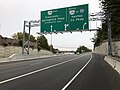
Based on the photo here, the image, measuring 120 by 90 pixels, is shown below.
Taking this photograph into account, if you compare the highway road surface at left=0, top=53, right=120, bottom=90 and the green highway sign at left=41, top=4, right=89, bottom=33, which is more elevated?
the green highway sign at left=41, top=4, right=89, bottom=33

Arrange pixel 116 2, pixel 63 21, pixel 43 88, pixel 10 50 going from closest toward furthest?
pixel 43 88, pixel 116 2, pixel 63 21, pixel 10 50

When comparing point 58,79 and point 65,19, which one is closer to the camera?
point 58,79

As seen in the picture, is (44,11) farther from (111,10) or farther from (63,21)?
(111,10)

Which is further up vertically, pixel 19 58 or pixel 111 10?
pixel 111 10

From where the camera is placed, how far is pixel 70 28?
43062 millimetres

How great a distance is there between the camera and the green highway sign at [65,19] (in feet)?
140

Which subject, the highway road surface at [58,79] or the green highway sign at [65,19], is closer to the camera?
the highway road surface at [58,79]

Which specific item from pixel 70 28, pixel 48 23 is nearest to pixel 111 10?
pixel 70 28

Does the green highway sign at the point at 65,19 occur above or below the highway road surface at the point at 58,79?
above

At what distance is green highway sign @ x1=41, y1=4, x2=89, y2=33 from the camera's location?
42594 mm

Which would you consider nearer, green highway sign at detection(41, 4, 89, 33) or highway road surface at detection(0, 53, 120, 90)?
highway road surface at detection(0, 53, 120, 90)

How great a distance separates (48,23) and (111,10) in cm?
1135

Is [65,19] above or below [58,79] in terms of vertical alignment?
above

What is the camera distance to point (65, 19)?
43.6 m
